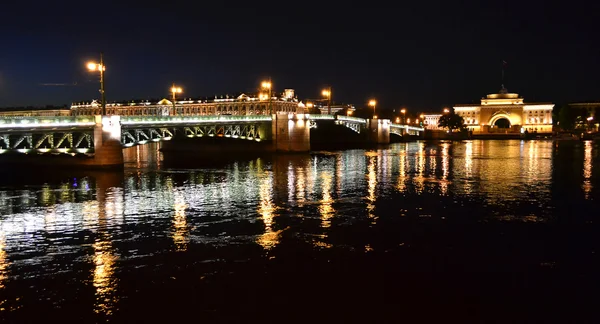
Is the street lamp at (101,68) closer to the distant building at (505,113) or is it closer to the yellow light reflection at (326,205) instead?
the yellow light reflection at (326,205)

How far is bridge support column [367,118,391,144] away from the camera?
101m

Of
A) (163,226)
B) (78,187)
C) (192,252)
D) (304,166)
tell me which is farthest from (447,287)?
(304,166)

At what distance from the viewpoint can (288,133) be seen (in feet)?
232

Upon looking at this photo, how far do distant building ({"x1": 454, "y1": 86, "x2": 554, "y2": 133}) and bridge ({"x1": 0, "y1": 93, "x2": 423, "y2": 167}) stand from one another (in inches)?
2207

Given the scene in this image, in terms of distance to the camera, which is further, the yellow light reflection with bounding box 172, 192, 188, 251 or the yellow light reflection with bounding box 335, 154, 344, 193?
the yellow light reflection with bounding box 335, 154, 344, 193

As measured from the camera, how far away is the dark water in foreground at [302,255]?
12.0m

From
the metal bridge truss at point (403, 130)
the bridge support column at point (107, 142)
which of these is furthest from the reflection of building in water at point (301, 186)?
the metal bridge truss at point (403, 130)

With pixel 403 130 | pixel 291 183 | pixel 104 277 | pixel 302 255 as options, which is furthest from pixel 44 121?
pixel 403 130

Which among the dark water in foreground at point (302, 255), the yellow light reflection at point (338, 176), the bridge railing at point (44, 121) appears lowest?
the dark water in foreground at point (302, 255)

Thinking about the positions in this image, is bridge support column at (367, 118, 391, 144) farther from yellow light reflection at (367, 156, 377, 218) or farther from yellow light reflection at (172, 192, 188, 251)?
yellow light reflection at (172, 192, 188, 251)

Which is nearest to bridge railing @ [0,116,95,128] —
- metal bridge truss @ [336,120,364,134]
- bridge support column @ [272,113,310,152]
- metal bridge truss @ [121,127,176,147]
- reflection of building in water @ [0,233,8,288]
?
metal bridge truss @ [121,127,176,147]

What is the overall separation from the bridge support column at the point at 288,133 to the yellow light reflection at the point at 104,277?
52.6 meters

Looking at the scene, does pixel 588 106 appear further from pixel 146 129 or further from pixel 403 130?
pixel 146 129

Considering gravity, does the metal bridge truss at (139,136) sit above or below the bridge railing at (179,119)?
below
